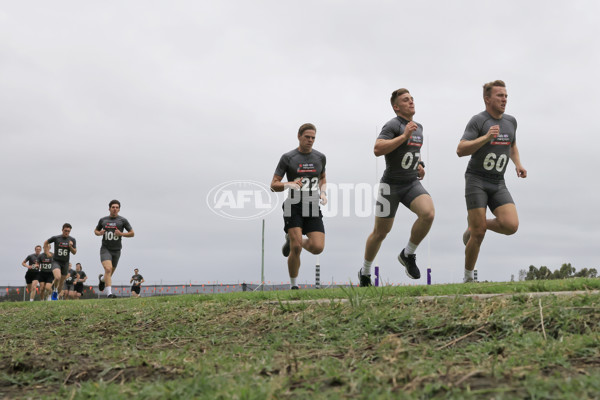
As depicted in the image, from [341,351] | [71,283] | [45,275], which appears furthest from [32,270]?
[341,351]

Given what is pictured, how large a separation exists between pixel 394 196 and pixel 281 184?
1.99 meters

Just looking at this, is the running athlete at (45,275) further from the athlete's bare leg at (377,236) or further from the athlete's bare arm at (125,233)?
the athlete's bare leg at (377,236)

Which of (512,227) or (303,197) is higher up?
(303,197)

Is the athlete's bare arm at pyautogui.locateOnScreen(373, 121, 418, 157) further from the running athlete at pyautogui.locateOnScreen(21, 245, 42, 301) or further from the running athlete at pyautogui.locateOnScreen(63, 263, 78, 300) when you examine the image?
the running athlete at pyautogui.locateOnScreen(63, 263, 78, 300)

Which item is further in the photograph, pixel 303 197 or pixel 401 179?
pixel 303 197

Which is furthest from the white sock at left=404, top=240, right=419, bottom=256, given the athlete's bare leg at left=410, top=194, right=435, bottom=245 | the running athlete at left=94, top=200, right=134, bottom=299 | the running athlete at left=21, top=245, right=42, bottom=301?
the running athlete at left=21, top=245, right=42, bottom=301

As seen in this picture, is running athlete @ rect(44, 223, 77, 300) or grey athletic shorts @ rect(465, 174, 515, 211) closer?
grey athletic shorts @ rect(465, 174, 515, 211)

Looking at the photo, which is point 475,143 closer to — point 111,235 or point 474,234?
point 474,234

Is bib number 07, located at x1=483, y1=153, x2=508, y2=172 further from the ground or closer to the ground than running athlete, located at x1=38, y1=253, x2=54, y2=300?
further from the ground

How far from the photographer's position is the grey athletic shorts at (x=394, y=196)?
8.30 m

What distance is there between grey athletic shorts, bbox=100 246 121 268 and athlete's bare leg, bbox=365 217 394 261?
24.5 ft

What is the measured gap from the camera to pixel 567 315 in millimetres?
3973

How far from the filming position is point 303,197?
963 cm

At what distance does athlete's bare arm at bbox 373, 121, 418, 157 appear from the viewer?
766 cm
